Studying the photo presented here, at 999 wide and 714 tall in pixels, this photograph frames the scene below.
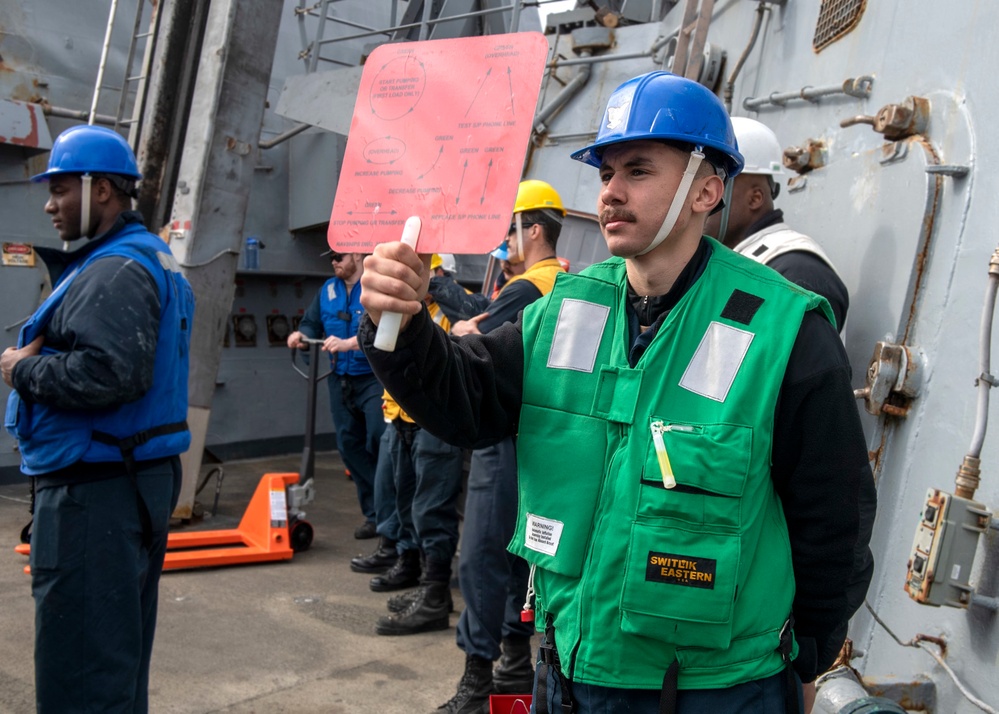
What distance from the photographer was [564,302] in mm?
1827

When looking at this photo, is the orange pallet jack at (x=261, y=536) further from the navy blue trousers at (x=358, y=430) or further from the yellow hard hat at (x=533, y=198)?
the yellow hard hat at (x=533, y=198)

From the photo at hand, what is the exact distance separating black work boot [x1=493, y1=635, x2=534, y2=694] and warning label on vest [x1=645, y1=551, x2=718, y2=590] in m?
2.38

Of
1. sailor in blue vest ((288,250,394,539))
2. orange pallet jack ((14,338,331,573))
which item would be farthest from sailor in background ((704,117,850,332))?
orange pallet jack ((14,338,331,573))

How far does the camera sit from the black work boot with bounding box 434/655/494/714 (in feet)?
12.0

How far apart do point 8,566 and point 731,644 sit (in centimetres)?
499

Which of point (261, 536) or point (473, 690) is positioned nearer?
point (473, 690)

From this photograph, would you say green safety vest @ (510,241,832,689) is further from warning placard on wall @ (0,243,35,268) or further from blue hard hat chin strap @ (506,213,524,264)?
warning placard on wall @ (0,243,35,268)

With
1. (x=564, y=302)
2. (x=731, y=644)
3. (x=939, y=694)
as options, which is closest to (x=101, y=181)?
(x=564, y=302)

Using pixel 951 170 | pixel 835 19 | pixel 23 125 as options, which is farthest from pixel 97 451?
pixel 23 125

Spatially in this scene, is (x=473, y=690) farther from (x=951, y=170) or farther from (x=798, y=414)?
(x=951, y=170)

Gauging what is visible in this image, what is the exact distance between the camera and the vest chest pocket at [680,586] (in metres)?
1.57

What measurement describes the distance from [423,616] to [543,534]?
3.18 metres

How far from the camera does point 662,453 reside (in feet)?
5.26

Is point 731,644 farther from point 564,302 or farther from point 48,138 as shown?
point 48,138
